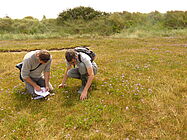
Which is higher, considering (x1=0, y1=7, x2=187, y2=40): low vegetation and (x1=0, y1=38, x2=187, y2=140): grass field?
(x1=0, y1=7, x2=187, y2=40): low vegetation

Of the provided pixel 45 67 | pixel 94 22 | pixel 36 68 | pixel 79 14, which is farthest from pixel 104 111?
pixel 79 14

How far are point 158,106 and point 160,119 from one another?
0.54 meters

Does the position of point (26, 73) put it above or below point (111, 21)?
below

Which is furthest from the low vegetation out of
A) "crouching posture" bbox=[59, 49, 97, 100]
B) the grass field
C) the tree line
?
"crouching posture" bbox=[59, 49, 97, 100]

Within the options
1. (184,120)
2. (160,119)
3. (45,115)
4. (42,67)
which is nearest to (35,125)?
(45,115)

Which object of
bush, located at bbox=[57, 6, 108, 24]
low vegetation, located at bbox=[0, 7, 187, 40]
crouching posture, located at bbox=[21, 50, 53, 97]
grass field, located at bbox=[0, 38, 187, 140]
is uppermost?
bush, located at bbox=[57, 6, 108, 24]

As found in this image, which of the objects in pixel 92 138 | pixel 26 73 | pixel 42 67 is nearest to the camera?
pixel 92 138

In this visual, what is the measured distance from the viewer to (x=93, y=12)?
37.7 meters

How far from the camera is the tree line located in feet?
109

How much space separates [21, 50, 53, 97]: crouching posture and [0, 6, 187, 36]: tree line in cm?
2881

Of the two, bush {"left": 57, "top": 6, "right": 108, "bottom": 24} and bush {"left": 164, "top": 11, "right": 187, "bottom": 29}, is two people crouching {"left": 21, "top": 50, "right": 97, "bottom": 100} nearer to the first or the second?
bush {"left": 164, "top": 11, "right": 187, "bottom": 29}

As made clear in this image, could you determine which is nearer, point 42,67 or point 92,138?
point 92,138

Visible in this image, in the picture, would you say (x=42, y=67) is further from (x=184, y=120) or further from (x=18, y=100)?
Answer: (x=184, y=120)

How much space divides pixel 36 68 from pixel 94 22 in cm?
3272
